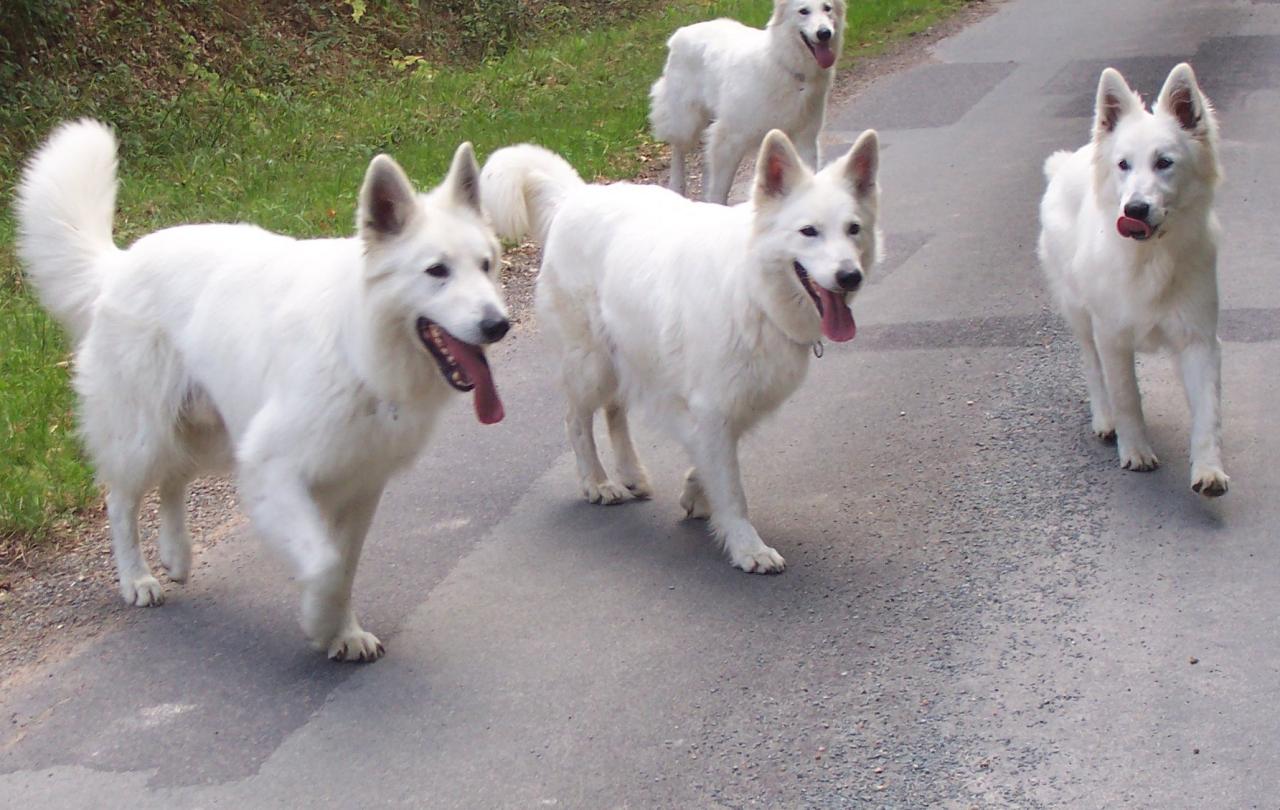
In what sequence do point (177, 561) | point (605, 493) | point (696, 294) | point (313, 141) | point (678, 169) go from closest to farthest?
point (177, 561), point (696, 294), point (605, 493), point (678, 169), point (313, 141)

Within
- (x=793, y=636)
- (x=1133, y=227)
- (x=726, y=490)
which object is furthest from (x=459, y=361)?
(x=1133, y=227)

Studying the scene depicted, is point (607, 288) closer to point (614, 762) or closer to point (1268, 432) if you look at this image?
point (614, 762)

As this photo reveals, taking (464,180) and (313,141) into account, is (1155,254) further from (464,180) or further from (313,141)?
(313,141)

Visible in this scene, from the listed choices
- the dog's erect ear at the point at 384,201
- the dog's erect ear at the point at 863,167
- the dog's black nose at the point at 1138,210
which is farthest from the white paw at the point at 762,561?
the dog's black nose at the point at 1138,210

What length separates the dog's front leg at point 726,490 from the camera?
537 cm

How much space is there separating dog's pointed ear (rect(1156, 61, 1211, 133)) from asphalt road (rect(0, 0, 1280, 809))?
134cm

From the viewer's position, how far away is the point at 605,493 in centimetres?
611

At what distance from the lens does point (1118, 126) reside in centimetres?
583

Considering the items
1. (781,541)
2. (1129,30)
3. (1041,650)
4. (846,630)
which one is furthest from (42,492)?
(1129,30)

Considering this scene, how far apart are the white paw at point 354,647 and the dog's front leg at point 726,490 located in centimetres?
139

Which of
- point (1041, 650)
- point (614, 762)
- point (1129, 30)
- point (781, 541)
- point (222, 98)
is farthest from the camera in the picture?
point (1129, 30)

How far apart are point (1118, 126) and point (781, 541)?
7.21 ft

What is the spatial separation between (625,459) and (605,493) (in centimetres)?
19

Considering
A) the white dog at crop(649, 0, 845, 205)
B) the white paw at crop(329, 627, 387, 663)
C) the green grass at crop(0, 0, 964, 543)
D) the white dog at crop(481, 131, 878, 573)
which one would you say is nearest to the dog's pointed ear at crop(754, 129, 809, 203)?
the white dog at crop(481, 131, 878, 573)
